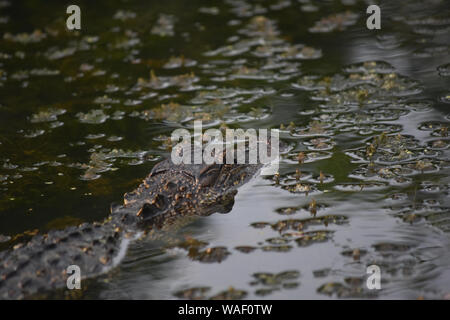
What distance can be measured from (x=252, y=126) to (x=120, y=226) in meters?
2.57

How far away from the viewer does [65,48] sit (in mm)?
10383

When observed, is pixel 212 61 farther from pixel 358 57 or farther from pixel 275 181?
pixel 275 181

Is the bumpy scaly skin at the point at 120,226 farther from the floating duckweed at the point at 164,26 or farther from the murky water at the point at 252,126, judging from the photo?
the floating duckweed at the point at 164,26

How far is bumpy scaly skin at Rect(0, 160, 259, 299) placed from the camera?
178 inches

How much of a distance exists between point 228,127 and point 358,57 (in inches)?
105

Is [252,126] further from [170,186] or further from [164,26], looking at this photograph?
[164,26]

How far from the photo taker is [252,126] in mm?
7176

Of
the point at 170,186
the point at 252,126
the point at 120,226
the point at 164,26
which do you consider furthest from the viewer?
the point at 164,26

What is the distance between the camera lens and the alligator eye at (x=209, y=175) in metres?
5.68

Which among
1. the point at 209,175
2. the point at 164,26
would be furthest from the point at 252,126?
the point at 164,26

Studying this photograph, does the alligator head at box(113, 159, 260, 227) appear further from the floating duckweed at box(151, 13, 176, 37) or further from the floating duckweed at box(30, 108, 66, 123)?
the floating duckweed at box(151, 13, 176, 37)

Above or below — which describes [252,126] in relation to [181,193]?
above

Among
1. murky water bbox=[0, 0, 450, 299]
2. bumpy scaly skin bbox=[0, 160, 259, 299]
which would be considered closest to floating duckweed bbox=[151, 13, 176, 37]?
murky water bbox=[0, 0, 450, 299]
